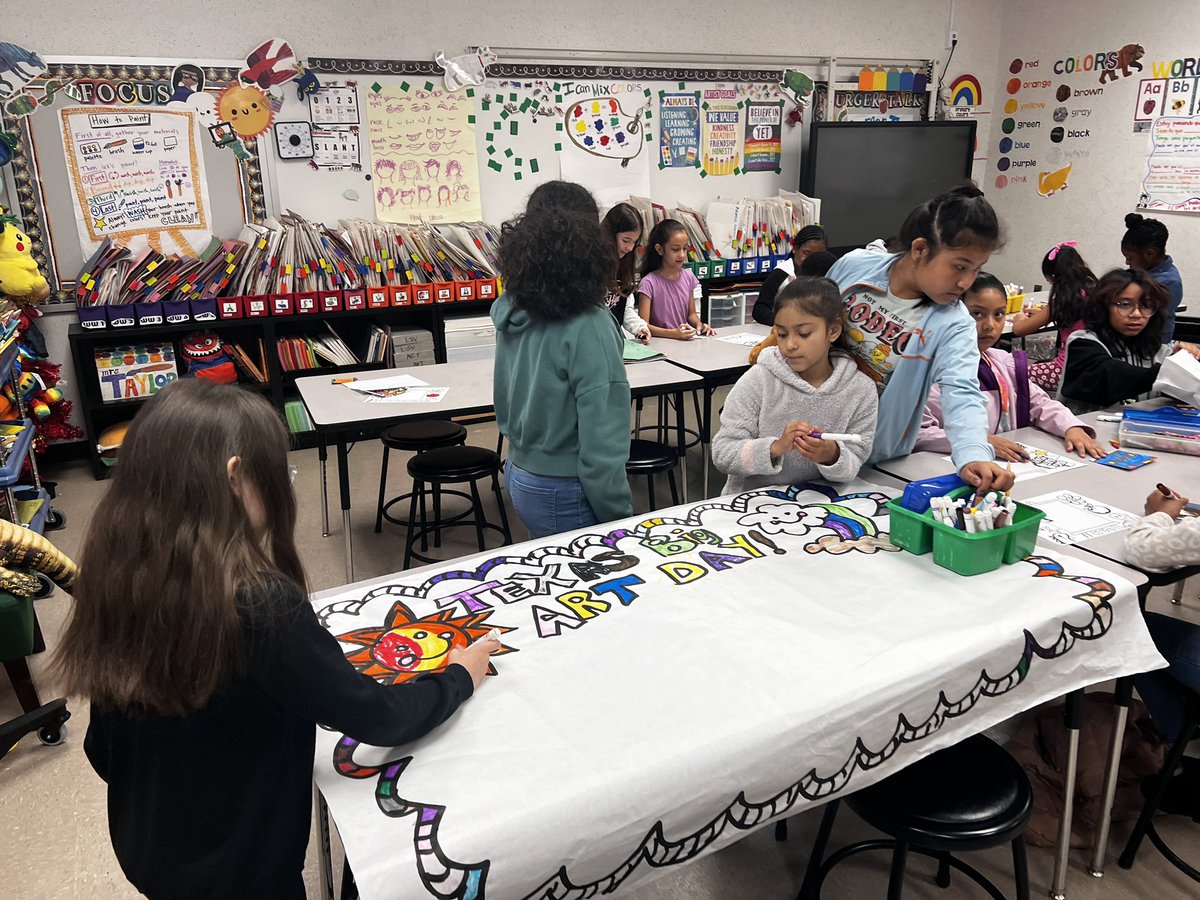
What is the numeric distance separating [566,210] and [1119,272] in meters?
1.93

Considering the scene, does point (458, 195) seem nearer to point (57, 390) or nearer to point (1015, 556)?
point (57, 390)

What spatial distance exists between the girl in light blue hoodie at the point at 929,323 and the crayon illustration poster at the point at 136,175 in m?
3.67

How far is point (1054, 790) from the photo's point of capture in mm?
1937

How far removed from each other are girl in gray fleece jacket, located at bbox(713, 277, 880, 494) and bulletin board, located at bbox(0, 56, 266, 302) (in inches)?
143

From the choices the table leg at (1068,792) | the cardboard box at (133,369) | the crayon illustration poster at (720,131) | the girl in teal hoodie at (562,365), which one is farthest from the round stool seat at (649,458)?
the crayon illustration poster at (720,131)

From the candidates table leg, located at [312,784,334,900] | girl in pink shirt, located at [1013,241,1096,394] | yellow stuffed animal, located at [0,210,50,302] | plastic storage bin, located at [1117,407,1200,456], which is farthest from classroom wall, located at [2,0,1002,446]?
table leg, located at [312,784,334,900]

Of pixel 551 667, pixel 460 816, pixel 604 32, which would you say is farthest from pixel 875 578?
pixel 604 32

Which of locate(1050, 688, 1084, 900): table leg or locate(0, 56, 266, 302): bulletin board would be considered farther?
locate(0, 56, 266, 302): bulletin board

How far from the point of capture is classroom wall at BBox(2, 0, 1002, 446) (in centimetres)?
414

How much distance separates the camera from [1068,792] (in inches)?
67.5

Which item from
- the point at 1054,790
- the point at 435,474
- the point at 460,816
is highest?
the point at 460,816

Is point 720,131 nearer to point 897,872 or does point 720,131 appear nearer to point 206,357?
point 206,357

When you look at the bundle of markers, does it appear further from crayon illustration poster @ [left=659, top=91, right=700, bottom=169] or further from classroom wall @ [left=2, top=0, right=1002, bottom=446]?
crayon illustration poster @ [left=659, top=91, right=700, bottom=169]

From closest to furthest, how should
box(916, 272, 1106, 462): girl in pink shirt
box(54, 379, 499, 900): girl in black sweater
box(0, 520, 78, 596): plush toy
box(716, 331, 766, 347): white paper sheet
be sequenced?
box(54, 379, 499, 900): girl in black sweater < box(0, 520, 78, 596): plush toy < box(916, 272, 1106, 462): girl in pink shirt < box(716, 331, 766, 347): white paper sheet
